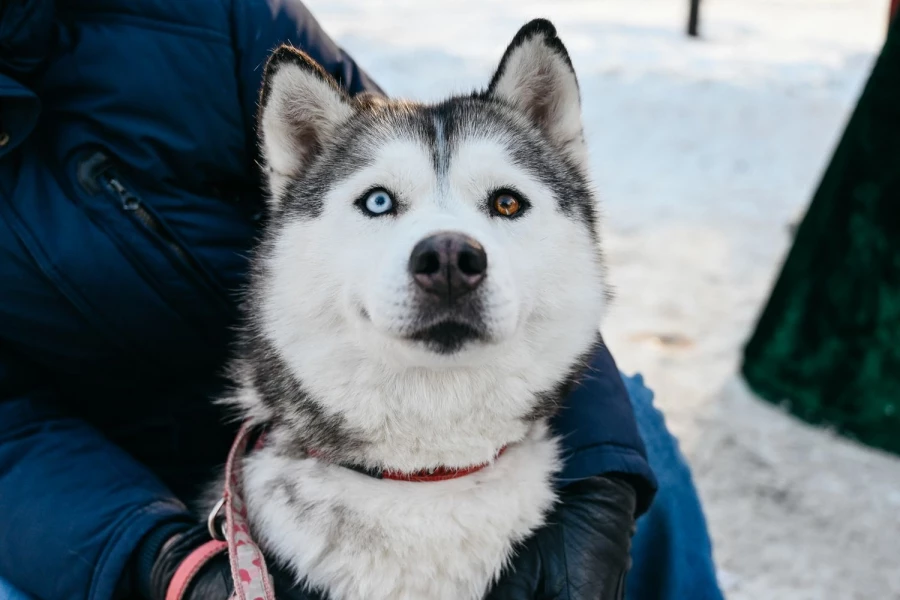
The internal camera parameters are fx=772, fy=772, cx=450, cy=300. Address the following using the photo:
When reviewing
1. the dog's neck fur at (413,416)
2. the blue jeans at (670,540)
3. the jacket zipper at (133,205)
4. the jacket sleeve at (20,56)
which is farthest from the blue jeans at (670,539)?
the jacket sleeve at (20,56)

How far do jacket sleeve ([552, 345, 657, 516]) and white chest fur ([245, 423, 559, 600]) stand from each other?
0.51 ft

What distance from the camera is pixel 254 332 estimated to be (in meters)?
1.67

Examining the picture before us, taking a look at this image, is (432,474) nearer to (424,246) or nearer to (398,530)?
(398,530)

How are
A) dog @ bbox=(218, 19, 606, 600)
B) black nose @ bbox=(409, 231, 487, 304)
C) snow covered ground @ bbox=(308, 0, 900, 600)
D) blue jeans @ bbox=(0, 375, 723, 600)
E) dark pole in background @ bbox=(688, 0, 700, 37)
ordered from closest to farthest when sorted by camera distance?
black nose @ bbox=(409, 231, 487, 304) < dog @ bbox=(218, 19, 606, 600) < blue jeans @ bbox=(0, 375, 723, 600) < snow covered ground @ bbox=(308, 0, 900, 600) < dark pole in background @ bbox=(688, 0, 700, 37)

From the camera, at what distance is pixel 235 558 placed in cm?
144

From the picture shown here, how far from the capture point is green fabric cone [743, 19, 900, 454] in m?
3.03

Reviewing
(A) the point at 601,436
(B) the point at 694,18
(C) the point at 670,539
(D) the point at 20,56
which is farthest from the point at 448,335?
(B) the point at 694,18

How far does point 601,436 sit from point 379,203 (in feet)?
2.26

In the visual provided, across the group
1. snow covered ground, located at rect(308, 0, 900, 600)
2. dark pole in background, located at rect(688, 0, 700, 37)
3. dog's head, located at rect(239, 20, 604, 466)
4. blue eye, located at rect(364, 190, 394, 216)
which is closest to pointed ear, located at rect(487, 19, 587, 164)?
dog's head, located at rect(239, 20, 604, 466)

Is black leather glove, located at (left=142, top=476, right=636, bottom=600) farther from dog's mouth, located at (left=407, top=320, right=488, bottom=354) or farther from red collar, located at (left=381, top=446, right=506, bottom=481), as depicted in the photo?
dog's mouth, located at (left=407, top=320, right=488, bottom=354)

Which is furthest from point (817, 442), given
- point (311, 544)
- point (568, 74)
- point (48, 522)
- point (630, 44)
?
point (630, 44)

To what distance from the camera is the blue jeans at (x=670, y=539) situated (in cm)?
174

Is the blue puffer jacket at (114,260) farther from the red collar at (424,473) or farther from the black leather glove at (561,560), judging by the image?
the red collar at (424,473)

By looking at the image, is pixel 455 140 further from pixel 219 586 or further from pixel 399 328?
pixel 219 586
